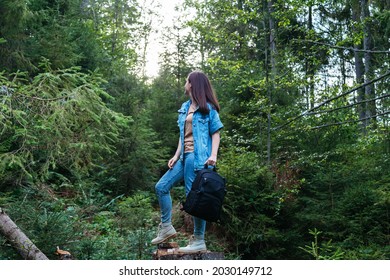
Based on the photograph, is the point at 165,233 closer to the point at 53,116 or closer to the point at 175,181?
the point at 175,181

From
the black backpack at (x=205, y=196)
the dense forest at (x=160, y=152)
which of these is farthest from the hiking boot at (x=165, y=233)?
the dense forest at (x=160, y=152)

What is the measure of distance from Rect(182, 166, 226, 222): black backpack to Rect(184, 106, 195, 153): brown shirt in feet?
1.03

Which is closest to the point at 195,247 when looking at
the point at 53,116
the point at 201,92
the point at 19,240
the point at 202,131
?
the point at 202,131

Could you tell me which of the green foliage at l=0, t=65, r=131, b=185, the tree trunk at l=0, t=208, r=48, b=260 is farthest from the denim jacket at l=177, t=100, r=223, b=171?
the green foliage at l=0, t=65, r=131, b=185

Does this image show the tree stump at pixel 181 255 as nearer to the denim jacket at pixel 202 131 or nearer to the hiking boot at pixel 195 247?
the hiking boot at pixel 195 247

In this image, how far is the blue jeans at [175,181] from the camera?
4.61 m

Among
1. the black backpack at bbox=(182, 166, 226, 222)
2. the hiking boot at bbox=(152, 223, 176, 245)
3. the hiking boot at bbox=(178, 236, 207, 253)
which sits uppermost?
the black backpack at bbox=(182, 166, 226, 222)

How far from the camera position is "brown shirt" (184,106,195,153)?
15.2 ft

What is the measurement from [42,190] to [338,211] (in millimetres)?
5219

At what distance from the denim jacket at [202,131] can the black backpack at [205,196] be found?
7.1 inches

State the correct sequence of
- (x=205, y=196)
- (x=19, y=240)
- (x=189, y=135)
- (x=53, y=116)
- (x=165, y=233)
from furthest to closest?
(x=53, y=116) → (x=19, y=240) → (x=165, y=233) → (x=189, y=135) → (x=205, y=196)

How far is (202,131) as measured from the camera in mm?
4609

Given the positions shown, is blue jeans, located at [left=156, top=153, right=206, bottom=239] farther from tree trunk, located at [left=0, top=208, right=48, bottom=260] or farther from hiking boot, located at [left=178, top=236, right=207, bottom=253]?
tree trunk, located at [left=0, top=208, right=48, bottom=260]

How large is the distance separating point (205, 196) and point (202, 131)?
65 centimetres
